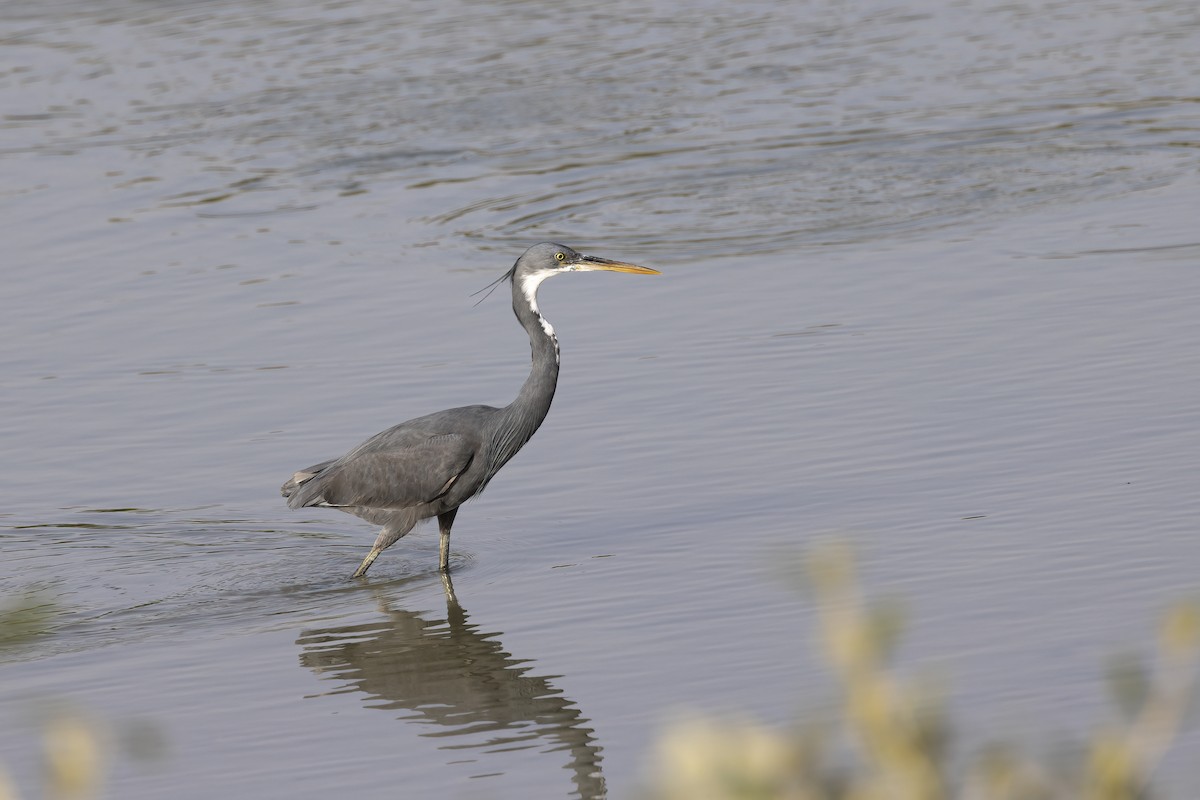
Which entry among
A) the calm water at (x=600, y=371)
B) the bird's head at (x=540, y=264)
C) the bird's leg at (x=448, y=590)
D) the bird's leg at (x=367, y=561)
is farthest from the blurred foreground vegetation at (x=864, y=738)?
the bird's head at (x=540, y=264)

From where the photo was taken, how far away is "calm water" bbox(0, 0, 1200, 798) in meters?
→ 7.02

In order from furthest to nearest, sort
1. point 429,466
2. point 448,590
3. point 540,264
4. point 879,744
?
point 540,264, point 429,466, point 448,590, point 879,744

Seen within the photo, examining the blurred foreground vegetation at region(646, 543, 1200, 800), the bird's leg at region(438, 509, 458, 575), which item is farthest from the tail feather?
the blurred foreground vegetation at region(646, 543, 1200, 800)

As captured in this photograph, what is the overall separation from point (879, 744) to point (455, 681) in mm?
4977

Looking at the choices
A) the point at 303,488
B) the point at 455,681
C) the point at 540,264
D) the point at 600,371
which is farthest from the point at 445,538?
the point at 600,371

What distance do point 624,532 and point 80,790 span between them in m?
6.68

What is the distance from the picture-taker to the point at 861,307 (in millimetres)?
12602

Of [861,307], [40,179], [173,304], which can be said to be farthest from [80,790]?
[40,179]

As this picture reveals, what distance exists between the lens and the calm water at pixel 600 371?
23.0ft

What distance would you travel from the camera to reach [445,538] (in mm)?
9031

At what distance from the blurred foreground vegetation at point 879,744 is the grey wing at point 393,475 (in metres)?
6.03

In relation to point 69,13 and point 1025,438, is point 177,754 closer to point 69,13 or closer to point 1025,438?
point 1025,438

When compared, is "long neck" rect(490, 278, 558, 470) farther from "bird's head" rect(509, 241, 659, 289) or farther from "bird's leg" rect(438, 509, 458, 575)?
"bird's leg" rect(438, 509, 458, 575)

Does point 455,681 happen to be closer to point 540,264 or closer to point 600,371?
point 540,264
